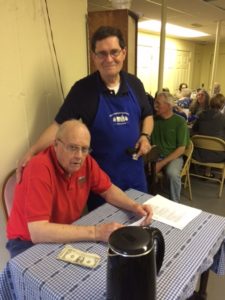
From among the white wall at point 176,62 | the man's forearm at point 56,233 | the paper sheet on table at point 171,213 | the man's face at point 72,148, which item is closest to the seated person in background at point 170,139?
the paper sheet on table at point 171,213

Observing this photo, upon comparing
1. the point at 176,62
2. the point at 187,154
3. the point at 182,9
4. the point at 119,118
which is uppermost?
the point at 182,9

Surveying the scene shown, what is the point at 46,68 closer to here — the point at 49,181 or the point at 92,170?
the point at 92,170

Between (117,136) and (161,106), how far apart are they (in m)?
1.39

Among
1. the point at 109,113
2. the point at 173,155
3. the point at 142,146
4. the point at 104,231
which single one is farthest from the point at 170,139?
the point at 104,231

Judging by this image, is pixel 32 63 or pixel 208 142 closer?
Answer: pixel 32 63

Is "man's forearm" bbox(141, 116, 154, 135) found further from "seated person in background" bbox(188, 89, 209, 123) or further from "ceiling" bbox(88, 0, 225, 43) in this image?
"seated person in background" bbox(188, 89, 209, 123)

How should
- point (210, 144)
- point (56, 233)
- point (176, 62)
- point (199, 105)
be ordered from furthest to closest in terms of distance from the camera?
point (176, 62), point (199, 105), point (210, 144), point (56, 233)

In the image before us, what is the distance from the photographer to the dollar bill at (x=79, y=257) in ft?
2.98

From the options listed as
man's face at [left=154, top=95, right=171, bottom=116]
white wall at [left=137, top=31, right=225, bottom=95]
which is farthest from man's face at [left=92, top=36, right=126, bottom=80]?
white wall at [left=137, top=31, right=225, bottom=95]

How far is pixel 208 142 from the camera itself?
9.91 ft

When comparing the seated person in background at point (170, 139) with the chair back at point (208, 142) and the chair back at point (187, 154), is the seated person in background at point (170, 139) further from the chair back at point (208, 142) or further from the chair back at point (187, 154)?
the chair back at point (208, 142)

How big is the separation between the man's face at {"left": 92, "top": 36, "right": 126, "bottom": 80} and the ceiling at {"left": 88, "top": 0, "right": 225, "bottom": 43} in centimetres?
174

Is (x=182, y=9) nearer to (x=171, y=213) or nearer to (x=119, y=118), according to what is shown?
(x=119, y=118)

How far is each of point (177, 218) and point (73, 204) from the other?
0.48m
